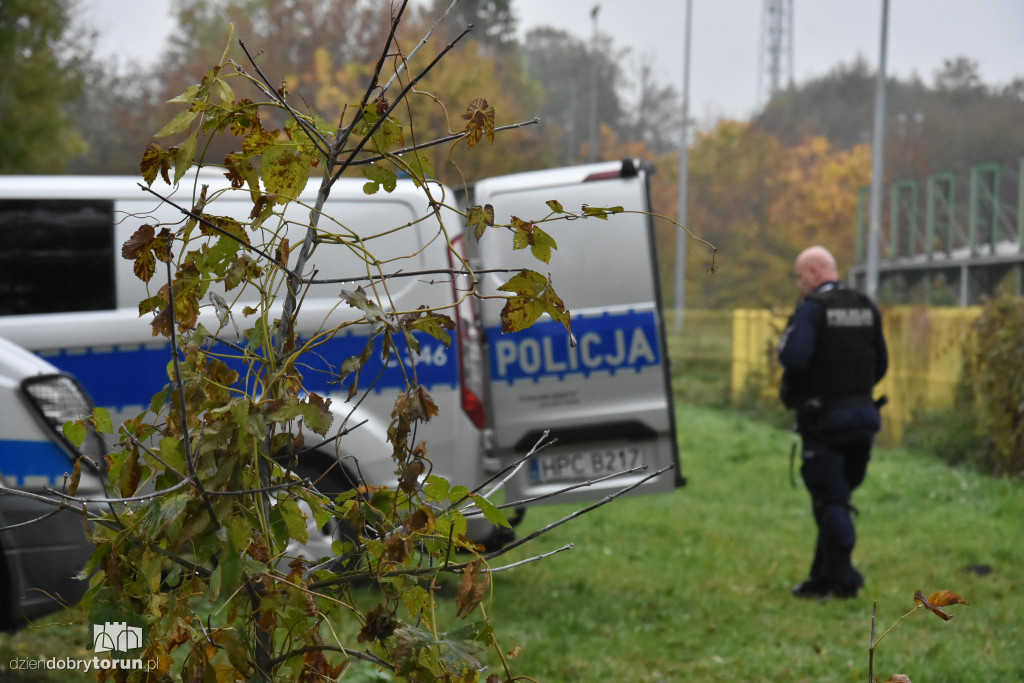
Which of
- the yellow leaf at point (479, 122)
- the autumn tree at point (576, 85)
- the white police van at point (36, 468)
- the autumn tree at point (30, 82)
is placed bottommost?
the white police van at point (36, 468)

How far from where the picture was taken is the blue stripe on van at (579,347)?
17.7 ft

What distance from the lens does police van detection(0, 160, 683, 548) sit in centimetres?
458

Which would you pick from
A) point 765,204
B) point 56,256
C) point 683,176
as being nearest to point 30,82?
point 683,176

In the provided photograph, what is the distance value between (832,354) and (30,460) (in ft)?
12.6

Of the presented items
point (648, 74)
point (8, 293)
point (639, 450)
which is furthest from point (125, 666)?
point (648, 74)

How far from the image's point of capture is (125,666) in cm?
153

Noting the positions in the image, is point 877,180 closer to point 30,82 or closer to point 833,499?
point 833,499

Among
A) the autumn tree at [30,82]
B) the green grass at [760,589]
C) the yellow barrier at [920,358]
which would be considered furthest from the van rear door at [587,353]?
the autumn tree at [30,82]

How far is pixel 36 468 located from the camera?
3637 mm

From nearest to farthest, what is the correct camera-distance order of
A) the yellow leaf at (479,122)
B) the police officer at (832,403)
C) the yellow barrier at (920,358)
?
1. the yellow leaf at (479,122)
2. the police officer at (832,403)
3. the yellow barrier at (920,358)

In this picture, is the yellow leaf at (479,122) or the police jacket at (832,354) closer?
the yellow leaf at (479,122)

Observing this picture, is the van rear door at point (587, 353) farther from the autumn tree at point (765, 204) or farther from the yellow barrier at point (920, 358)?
the autumn tree at point (765, 204)

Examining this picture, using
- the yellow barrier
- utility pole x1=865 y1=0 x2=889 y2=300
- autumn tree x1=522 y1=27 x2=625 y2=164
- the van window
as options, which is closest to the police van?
the van window

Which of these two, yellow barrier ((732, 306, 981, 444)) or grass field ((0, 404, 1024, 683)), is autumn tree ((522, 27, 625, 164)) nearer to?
yellow barrier ((732, 306, 981, 444))
